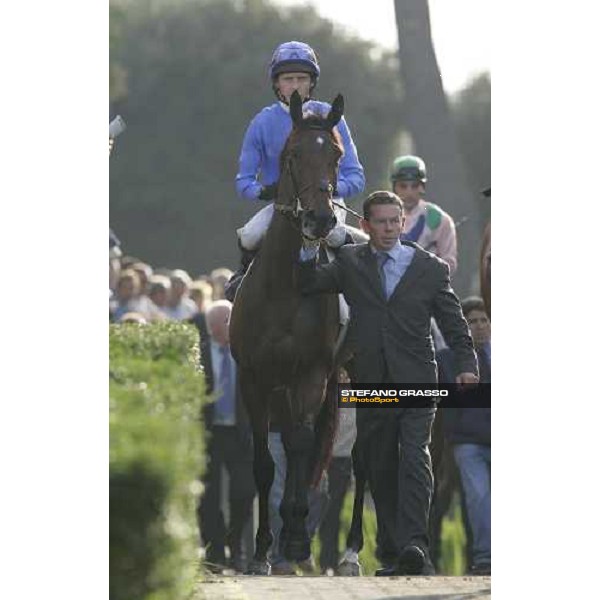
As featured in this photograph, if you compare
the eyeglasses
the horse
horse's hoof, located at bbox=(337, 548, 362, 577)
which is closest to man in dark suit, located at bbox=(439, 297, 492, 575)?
the horse

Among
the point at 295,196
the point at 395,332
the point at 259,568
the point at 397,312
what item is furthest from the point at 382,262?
the point at 259,568

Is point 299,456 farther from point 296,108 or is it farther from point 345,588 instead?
point 296,108

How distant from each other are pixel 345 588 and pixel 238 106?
13.1 ft

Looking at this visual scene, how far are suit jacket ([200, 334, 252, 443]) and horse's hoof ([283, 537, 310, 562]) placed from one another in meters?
1.66

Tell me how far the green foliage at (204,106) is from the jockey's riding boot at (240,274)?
32 centimetres

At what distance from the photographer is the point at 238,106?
14883 mm

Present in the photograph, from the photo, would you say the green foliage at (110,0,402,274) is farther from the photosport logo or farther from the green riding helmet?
the photosport logo

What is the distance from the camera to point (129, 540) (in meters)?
9.37

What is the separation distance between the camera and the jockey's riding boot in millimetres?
13727

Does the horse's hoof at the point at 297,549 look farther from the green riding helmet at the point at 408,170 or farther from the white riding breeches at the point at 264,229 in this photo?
the green riding helmet at the point at 408,170

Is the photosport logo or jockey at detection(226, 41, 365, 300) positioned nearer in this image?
the photosport logo

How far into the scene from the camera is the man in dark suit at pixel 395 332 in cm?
1321
